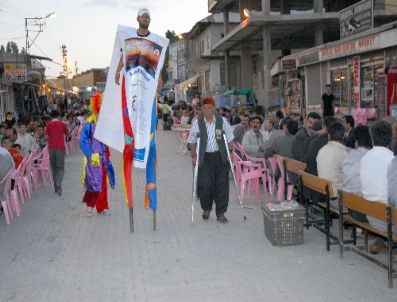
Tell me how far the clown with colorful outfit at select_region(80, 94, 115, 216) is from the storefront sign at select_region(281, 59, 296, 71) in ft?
46.6

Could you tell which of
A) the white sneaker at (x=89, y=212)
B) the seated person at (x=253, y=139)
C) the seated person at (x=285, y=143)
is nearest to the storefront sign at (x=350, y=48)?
the seated person at (x=253, y=139)

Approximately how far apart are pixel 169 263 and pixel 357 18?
44.0ft

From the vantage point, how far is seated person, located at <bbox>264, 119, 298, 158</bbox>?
336 inches

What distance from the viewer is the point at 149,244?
6633 millimetres

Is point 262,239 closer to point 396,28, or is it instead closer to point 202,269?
point 202,269

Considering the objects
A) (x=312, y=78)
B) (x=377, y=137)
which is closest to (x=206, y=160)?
(x=377, y=137)

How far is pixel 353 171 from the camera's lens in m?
5.73

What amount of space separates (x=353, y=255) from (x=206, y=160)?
8.41 feet

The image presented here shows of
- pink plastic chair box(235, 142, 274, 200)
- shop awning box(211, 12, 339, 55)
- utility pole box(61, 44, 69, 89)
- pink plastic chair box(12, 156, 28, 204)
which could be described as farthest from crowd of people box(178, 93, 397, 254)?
utility pole box(61, 44, 69, 89)

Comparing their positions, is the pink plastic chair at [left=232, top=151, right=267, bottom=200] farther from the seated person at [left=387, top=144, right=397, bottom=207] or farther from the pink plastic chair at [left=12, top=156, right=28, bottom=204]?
the seated person at [left=387, top=144, right=397, bottom=207]

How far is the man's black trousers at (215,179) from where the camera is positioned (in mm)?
7523

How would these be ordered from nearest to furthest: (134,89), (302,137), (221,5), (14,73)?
(134,89)
(302,137)
(14,73)
(221,5)

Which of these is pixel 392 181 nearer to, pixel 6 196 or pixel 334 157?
pixel 334 157

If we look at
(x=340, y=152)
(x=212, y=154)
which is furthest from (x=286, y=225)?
(x=212, y=154)
